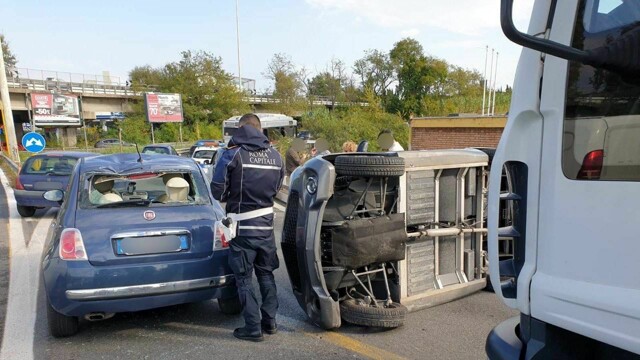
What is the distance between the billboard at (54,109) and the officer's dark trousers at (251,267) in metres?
45.8

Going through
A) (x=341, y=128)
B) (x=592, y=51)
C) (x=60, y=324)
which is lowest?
(x=60, y=324)

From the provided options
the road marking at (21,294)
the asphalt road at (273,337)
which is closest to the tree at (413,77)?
the road marking at (21,294)

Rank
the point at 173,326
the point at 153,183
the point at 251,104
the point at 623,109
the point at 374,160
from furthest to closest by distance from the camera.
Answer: the point at 251,104
the point at 153,183
the point at 173,326
the point at 374,160
the point at 623,109

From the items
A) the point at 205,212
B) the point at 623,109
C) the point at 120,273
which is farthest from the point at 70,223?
the point at 623,109

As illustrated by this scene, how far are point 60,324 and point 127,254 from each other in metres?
0.83

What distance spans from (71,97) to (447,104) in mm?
37261

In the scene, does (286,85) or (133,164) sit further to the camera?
(286,85)

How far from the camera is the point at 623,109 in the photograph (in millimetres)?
1471

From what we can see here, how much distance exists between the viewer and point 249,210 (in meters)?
3.63

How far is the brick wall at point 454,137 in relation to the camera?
18.0 m

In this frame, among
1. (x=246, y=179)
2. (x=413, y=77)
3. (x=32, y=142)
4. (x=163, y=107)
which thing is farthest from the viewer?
(x=163, y=107)

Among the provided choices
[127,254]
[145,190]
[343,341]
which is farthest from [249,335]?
[145,190]

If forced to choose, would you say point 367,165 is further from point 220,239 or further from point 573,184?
point 573,184

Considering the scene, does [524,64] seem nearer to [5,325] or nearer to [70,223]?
[70,223]
